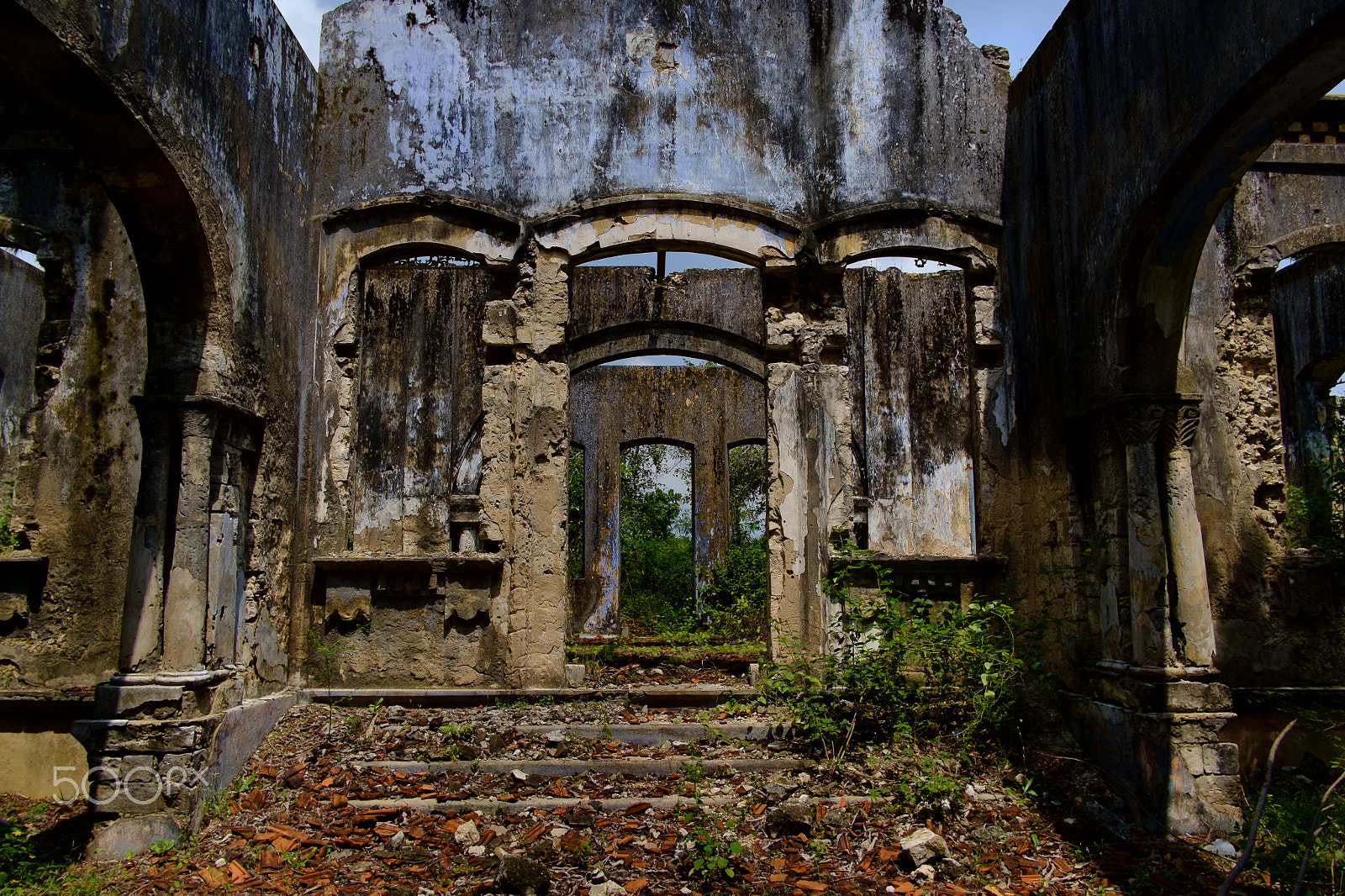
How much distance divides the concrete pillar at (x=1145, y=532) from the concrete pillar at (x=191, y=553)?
5.59 m

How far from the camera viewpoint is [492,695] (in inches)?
251

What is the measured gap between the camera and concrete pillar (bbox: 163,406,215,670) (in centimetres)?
508

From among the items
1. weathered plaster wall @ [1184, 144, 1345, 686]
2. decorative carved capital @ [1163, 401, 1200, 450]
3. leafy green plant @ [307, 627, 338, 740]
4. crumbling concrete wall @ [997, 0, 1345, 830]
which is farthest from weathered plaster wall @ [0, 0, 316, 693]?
weathered plaster wall @ [1184, 144, 1345, 686]

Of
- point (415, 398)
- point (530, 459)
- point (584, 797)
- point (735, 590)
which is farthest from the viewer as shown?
point (735, 590)

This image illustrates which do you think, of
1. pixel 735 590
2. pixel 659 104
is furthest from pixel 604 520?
pixel 659 104

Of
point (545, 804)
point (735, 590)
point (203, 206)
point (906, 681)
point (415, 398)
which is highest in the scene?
point (415, 398)

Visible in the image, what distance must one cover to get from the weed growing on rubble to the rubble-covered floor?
251 mm

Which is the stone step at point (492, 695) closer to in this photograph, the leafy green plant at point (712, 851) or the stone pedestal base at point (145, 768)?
the stone pedestal base at point (145, 768)

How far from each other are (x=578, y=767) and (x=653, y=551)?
11.8 metres

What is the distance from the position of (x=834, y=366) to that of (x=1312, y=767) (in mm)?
4804

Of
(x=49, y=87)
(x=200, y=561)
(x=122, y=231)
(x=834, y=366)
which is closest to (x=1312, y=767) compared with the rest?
(x=834, y=366)

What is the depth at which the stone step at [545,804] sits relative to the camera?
16.0 ft

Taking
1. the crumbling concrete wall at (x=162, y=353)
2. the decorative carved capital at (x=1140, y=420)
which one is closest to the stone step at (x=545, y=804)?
the crumbling concrete wall at (x=162, y=353)

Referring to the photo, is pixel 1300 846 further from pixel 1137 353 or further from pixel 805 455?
pixel 805 455
